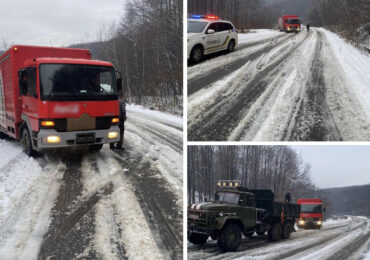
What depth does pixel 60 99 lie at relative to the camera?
6590 mm

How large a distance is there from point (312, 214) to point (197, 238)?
1210cm

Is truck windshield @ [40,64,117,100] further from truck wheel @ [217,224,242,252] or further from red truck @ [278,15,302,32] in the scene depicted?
red truck @ [278,15,302,32]

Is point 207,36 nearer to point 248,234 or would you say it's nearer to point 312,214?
point 248,234

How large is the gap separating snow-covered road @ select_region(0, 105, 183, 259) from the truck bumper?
564 millimetres

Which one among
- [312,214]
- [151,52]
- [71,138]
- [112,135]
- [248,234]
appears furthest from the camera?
[151,52]

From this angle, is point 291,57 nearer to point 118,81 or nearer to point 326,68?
point 326,68

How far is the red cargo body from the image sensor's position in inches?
516

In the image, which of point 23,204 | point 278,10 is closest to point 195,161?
point 23,204

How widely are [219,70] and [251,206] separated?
342cm

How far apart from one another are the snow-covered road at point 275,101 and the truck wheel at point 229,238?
2.18 metres

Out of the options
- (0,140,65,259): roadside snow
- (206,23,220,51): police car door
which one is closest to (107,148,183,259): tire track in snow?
(0,140,65,259): roadside snow

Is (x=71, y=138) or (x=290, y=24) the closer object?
(x=71, y=138)

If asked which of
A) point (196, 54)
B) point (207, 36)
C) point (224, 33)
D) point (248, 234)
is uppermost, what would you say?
point (224, 33)

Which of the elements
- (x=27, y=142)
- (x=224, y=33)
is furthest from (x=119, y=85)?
(x=224, y=33)
